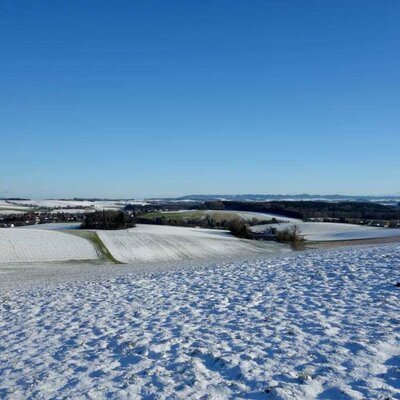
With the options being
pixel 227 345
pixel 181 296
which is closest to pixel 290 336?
→ pixel 227 345

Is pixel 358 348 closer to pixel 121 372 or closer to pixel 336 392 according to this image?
pixel 336 392

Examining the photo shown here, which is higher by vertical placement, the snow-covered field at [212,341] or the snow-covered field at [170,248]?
the snow-covered field at [212,341]

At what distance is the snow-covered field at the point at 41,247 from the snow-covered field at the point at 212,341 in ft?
→ 104

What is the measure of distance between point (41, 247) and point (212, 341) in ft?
152

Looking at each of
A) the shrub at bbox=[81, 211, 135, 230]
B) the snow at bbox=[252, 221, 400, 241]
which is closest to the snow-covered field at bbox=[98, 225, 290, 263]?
the snow at bbox=[252, 221, 400, 241]

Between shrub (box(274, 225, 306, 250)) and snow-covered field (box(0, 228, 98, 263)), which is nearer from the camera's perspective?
snow-covered field (box(0, 228, 98, 263))

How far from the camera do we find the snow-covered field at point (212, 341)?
8.06 metres

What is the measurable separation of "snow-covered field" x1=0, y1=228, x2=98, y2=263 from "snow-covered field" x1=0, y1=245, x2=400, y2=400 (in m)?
31.6

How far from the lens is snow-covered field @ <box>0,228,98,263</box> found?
47188 mm

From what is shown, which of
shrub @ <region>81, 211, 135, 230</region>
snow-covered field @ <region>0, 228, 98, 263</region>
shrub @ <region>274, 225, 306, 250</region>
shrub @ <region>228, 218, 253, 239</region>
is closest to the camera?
snow-covered field @ <region>0, 228, 98, 263</region>

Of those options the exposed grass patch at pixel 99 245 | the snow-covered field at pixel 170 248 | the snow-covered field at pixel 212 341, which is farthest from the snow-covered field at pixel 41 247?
the snow-covered field at pixel 212 341

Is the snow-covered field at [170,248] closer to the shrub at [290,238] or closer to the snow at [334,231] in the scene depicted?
the shrub at [290,238]

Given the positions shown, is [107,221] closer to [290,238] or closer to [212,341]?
[290,238]

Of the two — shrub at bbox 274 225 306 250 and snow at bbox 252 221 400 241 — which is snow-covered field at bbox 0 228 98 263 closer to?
shrub at bbox 274 225 306 250
